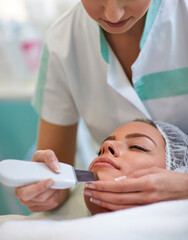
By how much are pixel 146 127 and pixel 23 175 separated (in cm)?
49

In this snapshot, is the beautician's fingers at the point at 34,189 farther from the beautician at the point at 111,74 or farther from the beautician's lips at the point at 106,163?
the beautician's lips at the point at 106,163

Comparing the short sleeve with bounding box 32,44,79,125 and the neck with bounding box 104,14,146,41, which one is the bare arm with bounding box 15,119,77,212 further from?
the neck with bounding box 104,14,146,41

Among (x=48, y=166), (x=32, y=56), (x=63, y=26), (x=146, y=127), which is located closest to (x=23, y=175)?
(x=48, y=166)

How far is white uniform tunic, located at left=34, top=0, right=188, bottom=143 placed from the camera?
4.16 feet

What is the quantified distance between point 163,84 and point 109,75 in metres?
0.19

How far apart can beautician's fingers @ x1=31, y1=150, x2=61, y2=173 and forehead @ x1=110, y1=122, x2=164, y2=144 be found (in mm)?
289

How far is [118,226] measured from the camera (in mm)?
917

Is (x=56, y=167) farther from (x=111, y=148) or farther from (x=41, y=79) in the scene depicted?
(x=41, y=79)

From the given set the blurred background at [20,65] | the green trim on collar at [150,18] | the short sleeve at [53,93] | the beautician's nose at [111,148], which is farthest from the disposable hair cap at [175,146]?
the blurred background at [20,65]

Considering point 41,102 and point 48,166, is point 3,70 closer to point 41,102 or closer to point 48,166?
point 41,102

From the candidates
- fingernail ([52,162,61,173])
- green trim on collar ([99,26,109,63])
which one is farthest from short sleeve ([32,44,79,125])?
fingernail ([52,162,61,173])

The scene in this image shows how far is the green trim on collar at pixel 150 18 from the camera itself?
1241 mm

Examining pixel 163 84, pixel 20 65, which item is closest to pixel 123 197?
pixel 163 84

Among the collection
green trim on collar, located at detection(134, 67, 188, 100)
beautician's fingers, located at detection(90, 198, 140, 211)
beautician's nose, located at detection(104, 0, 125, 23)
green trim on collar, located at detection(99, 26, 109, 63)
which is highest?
beautician's nose, located at detection(104, 0, 125, 23)
